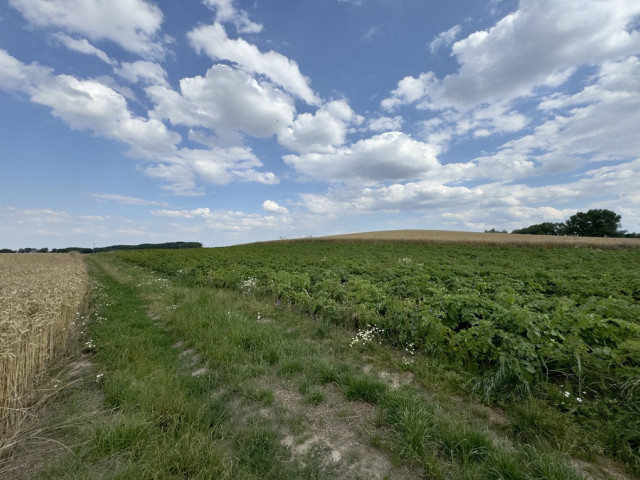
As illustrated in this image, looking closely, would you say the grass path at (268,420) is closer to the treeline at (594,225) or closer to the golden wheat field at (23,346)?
the golden wheat field at (23,346)

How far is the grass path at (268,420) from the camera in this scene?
281 cm

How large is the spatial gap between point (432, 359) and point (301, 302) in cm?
418

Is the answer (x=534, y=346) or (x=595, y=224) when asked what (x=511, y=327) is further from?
(x=595, y=224)

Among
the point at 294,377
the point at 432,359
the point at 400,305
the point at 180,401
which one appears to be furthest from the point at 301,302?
the point at 180,401

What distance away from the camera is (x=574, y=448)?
3062 millimetres

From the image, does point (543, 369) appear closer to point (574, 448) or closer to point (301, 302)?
point (574, 448)

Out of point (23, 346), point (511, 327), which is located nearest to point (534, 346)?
point (511, 327)

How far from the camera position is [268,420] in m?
3.59

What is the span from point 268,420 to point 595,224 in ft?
328

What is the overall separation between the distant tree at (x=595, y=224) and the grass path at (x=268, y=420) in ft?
316

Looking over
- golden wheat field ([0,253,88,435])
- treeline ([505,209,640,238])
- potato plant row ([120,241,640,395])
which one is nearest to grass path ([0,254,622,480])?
golden wheat field ([0,253,88,435])

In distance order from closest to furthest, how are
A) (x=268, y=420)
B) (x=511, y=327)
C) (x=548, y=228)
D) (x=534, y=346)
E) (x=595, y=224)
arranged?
1. (x=268, y=420)
2. (x=534, y=346)
3. (x=511, y=327)
4. (x=595, y=224)
5. (x=548, y=228)

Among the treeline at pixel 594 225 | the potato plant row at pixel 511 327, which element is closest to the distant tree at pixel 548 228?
the treeline at pixel 594 225

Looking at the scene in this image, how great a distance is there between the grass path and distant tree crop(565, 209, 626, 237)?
96360mm
